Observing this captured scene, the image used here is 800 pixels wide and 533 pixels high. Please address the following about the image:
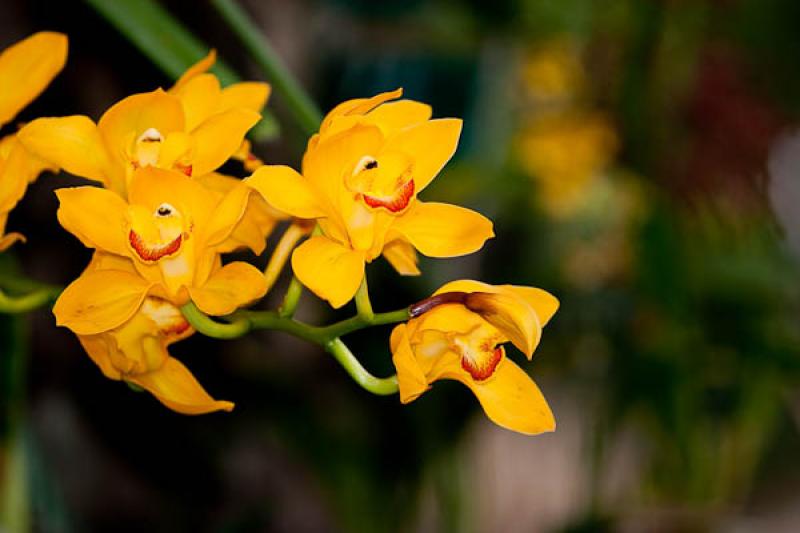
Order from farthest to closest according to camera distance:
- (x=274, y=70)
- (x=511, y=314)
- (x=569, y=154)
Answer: (x=569, y=154)
(x=274, y=70)
(x=511, y=314)

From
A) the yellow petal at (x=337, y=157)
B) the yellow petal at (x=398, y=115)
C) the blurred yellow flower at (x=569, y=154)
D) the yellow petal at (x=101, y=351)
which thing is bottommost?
the yellow petal at (x=101, y=351)

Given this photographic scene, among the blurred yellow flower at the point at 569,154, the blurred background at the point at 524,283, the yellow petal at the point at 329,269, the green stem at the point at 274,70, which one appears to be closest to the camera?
the yellow petal at the point at 329,269

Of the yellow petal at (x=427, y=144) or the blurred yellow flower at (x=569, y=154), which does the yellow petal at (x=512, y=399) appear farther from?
the blurred yellow flower at (x=569, y=154)

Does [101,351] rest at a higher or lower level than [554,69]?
lower

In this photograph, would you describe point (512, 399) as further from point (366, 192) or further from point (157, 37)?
point (157, 37)

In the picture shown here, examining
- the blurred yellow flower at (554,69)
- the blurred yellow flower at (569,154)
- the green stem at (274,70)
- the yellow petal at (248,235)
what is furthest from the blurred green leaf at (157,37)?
the blurred yellow flower at (554,69)

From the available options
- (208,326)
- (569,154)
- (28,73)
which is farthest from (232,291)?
(569,154)

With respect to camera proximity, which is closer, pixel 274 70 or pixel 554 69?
pixel 274 70

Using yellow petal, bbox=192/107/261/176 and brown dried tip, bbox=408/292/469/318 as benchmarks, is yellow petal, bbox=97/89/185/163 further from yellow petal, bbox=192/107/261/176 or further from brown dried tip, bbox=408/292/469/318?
brown dried tip, bbox=408/292/469/318
